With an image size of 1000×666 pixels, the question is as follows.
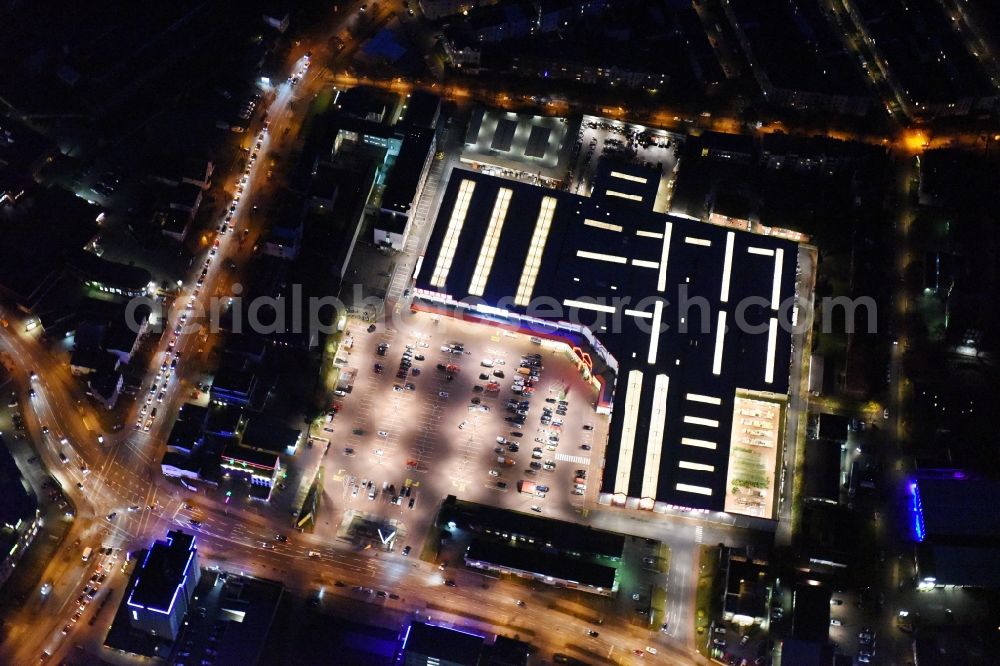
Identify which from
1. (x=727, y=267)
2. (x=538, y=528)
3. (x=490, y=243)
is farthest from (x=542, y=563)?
(x=727, y=267)

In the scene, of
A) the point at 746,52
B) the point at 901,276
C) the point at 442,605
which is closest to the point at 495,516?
the point at 442,605

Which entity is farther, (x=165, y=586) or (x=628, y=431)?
(x=628, y=431)

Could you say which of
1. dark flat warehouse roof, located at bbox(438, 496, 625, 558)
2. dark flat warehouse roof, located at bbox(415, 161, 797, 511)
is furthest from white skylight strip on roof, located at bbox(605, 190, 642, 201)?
dark flat warehouse roof, located at bbox(438, 496, 625, 558)

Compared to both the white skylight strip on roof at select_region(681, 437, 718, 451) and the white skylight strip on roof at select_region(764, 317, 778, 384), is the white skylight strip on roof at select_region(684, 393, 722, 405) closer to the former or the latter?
the white skylight strip on roof at select_region(681, 437, 718, 451)

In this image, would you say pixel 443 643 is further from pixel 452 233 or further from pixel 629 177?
pixel 629 177

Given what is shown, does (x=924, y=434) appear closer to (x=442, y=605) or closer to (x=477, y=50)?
(x=442, y=605)

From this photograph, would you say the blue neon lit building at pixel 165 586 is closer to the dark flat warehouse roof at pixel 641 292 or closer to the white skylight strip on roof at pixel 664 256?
the dark flat warehouse roof at pixel 641 292
